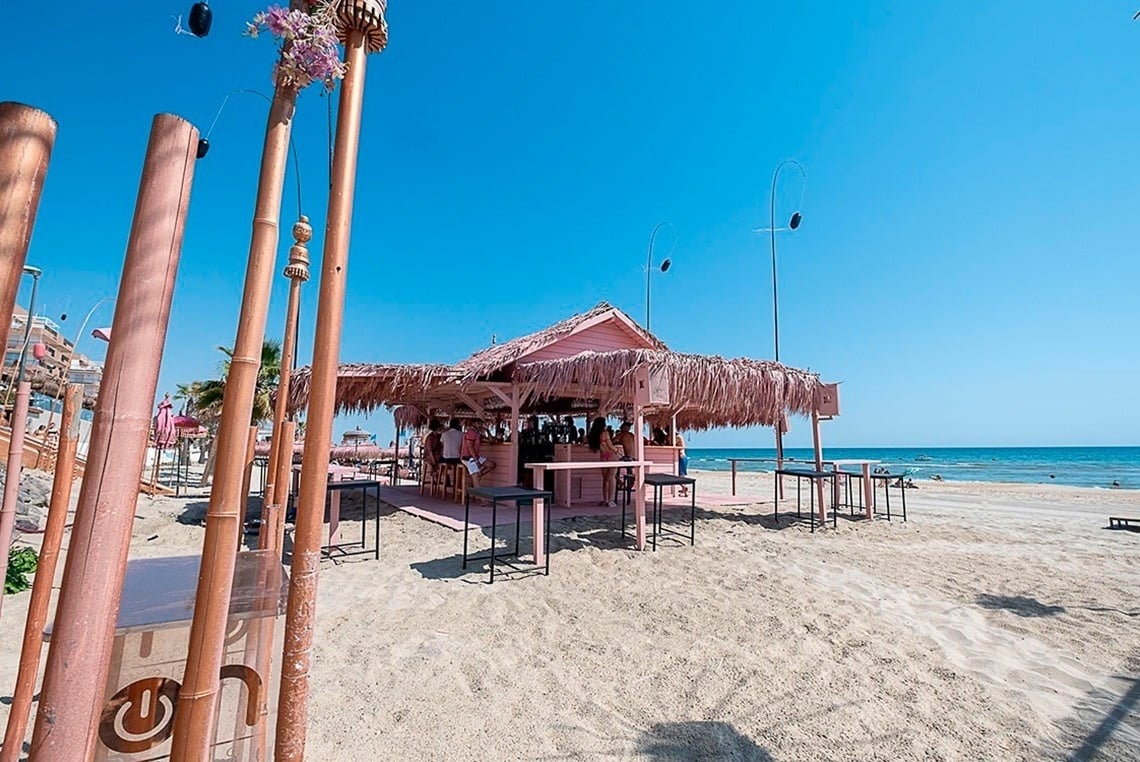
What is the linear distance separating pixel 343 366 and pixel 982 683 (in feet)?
29.6

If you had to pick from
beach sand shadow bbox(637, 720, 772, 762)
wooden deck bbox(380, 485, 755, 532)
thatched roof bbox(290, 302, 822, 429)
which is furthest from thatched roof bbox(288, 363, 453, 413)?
beach sand shadow bbox(637, 720, 772, 762)

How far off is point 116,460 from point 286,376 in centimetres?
224

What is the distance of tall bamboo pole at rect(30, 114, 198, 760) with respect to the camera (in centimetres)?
90

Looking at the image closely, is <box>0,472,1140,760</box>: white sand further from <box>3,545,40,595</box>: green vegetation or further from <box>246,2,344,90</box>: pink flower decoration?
<box>246,2,344,90</box>: pink flower decoration

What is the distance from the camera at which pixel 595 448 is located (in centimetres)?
1032

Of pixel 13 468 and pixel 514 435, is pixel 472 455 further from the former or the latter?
pixel 13 468

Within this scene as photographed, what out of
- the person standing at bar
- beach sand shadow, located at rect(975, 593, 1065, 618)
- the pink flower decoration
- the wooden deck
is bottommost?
beach sand shadow, located at rect(975, 593, 1065, 618)

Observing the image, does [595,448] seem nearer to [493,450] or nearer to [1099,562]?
[493,450]

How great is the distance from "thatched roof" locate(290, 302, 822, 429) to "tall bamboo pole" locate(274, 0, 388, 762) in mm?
5896

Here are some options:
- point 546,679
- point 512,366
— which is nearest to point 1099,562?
point 546,679

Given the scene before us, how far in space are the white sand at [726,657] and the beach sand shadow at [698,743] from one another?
0.04ft

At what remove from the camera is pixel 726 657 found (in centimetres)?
366

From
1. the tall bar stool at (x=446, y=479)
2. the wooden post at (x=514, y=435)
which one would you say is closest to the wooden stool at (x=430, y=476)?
the tall bar stool at (x=446, y=479)

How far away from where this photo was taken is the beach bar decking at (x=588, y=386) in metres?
7.41
